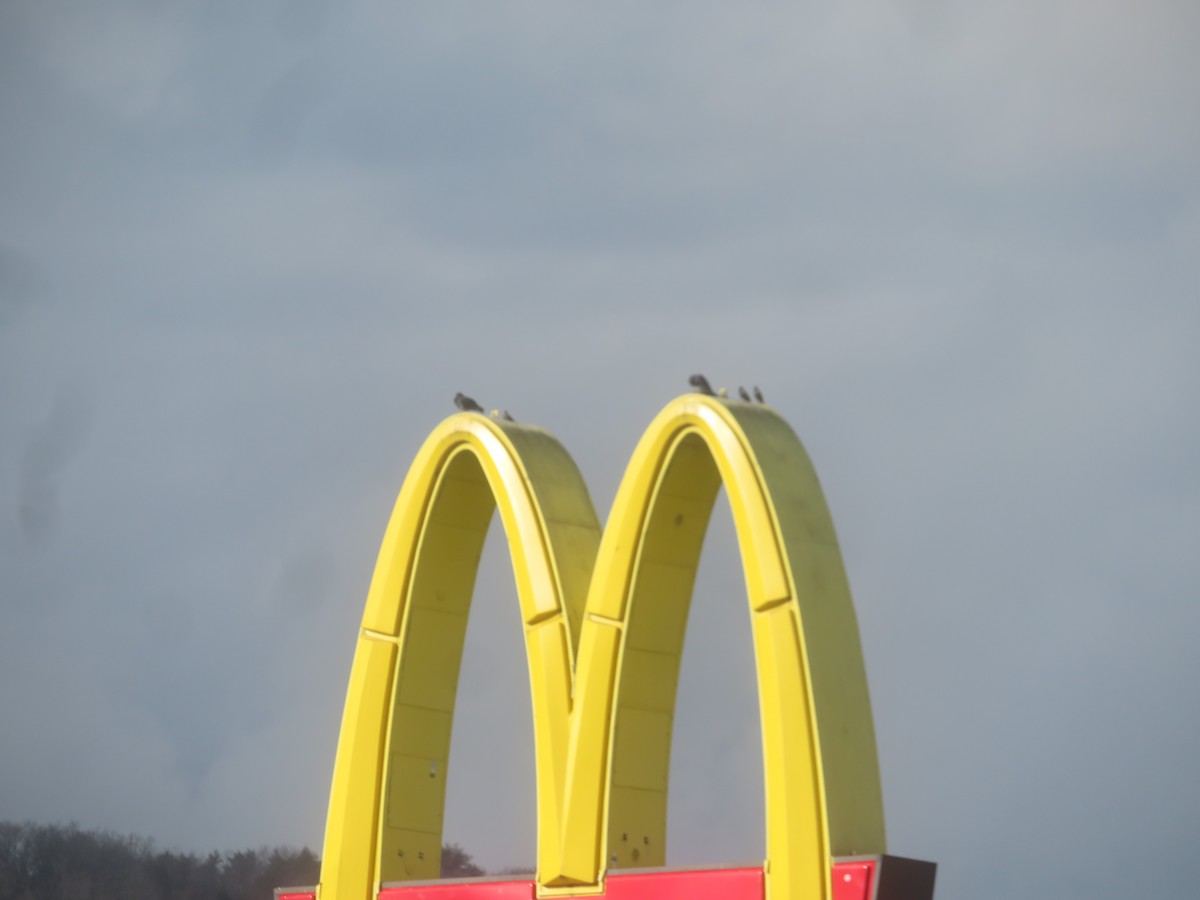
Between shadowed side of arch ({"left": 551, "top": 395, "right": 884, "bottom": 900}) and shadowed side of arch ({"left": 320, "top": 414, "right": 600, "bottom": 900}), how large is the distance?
110 cm

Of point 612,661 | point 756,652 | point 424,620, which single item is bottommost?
point 756,652

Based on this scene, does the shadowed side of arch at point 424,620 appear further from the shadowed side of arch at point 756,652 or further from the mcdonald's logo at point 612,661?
the shadowed side of arch at point 756,652

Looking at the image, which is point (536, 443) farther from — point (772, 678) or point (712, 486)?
point (772, 678)

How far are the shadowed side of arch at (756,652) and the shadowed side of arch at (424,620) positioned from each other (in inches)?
43.3

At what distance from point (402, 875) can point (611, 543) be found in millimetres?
4136

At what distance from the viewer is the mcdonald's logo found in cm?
1265

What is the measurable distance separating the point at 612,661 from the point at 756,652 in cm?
193

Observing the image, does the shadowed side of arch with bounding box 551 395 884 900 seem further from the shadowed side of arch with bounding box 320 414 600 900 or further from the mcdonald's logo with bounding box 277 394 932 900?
the shadowed side of arch with bounding box 320 414 600 900

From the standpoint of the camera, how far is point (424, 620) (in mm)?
17344

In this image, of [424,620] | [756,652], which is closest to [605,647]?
[756,652]

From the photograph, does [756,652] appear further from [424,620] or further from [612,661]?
[424,620]

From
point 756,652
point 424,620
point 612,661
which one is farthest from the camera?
point 424,620

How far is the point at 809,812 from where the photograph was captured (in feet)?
40.9


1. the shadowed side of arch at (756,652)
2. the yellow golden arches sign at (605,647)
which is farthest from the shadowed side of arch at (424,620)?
the shadowed side of arch at (756,652)
